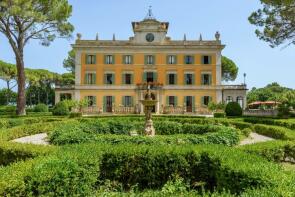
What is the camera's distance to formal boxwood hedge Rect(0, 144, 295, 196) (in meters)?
4.86

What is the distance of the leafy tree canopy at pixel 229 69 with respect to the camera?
193ft

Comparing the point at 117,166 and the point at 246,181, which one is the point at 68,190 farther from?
the point at 246,181

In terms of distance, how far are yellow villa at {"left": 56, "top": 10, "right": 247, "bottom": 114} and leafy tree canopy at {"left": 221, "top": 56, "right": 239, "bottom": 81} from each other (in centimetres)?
2062

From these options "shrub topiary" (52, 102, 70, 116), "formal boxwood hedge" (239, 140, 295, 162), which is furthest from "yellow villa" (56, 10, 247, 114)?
"formal boxwood hedge" (239, 140, 295, 162)

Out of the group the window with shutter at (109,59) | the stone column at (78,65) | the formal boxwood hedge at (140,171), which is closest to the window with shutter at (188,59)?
the window with shutter at (109,59)

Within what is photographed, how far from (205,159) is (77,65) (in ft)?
108

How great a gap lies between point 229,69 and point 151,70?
25275 mm

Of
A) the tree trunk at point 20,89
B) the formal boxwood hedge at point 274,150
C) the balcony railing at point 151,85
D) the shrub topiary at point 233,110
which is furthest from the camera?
the balcony railing at point 151,85

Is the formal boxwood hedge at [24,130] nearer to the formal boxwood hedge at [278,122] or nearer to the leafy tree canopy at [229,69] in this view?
the formal boxwood hedge at [278,122]

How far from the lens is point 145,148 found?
304 inches

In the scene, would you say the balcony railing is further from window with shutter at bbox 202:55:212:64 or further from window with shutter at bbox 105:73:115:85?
window with shutter at bbox 202:55:212:64

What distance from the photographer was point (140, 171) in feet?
24.8

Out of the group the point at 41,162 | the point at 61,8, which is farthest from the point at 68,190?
the point at 61,8

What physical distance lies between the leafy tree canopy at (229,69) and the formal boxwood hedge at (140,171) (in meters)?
52.9
